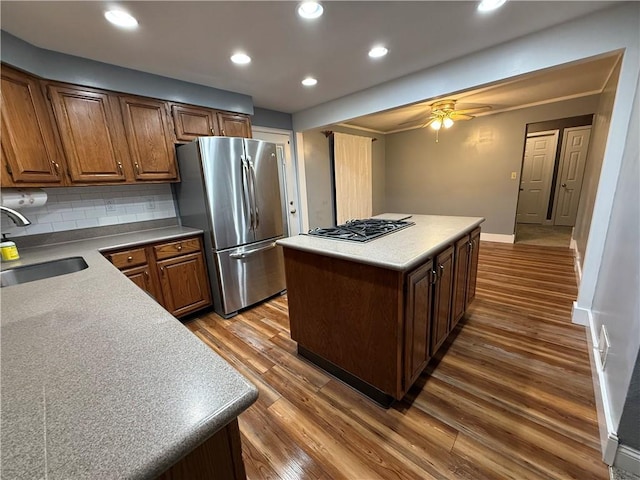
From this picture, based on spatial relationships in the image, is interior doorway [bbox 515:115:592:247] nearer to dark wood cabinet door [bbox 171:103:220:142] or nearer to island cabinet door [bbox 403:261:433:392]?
island cabinet door [bbox 403:261:433:392]

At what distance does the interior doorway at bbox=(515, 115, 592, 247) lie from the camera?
515 cm

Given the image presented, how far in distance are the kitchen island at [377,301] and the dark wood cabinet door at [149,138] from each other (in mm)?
1654

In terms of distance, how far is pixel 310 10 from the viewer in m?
1.57

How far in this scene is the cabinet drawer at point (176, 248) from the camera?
7.63 ft

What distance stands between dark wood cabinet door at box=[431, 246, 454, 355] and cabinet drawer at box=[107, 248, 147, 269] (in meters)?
2.33

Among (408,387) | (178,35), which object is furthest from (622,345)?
(178,35)

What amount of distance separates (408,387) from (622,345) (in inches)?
40.6

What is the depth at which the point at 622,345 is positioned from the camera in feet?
4.02

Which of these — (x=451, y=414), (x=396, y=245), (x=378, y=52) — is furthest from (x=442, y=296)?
(x=378, y=52)

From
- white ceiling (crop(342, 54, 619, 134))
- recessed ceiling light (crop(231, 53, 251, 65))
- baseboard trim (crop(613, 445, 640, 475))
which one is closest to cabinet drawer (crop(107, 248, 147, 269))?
recessed ceiling light (crop(231, 53, 251, 65))

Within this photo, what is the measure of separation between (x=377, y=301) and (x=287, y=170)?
9.58 feet

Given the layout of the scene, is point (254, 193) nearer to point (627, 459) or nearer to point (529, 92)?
point (627, 459)

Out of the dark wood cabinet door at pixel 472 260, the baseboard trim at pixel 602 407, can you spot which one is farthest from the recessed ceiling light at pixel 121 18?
the baseboard trim at pixel 602 407

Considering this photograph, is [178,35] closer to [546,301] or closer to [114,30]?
[114,30]
